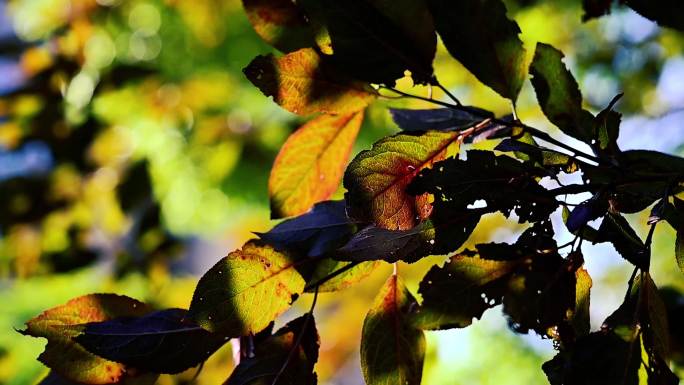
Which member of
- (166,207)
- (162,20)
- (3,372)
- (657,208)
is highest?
(162,20)

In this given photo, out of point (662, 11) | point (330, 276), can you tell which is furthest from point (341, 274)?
point (662, 11)

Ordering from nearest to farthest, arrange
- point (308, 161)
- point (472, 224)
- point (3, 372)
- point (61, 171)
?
point (472, 224)
point (308, 161)
point (3, 372)
point (61, 171)

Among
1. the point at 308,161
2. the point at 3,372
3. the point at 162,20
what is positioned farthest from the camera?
the point at 162,20

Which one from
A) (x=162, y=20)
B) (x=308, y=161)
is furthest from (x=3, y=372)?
(x=162, y=20)

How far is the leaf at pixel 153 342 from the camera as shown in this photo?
1.21 feet

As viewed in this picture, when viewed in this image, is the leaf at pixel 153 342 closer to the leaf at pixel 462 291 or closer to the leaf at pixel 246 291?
the leaf at pixel 246 291

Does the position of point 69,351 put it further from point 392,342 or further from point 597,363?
point 597,363

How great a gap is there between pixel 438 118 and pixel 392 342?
17cm

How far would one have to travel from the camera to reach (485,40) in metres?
0.40

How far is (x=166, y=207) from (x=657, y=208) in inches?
81.5

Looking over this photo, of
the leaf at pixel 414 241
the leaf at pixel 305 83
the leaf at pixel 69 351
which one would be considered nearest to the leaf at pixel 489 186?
the leaf at pixel 414 241

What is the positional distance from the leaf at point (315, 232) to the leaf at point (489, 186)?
7cm

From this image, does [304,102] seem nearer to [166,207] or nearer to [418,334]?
[418,334]

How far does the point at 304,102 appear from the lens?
1.38 feet
